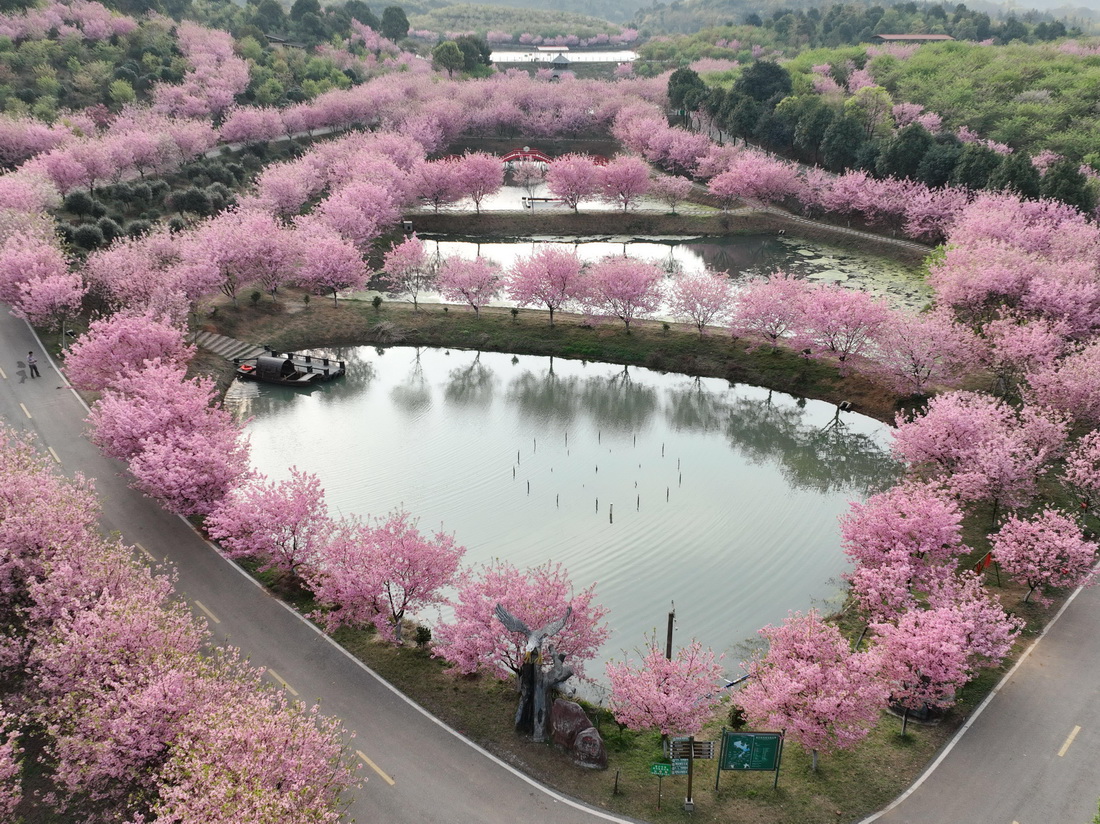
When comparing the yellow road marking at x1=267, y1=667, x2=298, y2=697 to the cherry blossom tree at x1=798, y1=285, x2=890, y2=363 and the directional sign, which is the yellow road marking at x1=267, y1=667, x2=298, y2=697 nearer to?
the directional sign

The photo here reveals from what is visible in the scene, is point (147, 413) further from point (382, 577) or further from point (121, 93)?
point (121, 93)

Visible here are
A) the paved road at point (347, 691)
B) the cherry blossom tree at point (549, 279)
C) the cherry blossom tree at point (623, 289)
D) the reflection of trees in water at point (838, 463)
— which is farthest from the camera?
the cherry blossom tree at point (549, 279)

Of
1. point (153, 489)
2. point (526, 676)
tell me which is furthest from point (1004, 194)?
point (153, 489)

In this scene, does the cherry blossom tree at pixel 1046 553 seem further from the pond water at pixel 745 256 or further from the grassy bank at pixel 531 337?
the pond water at pixel 745 256

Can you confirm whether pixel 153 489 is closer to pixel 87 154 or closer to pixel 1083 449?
pixel 1083 449

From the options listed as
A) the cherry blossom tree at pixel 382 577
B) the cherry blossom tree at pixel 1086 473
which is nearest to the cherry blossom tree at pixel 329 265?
the cherry blossom tree at pixel 382 577

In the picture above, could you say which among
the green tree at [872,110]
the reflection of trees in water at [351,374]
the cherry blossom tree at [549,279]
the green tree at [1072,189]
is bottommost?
the reflection of trees in water at [351,374]
